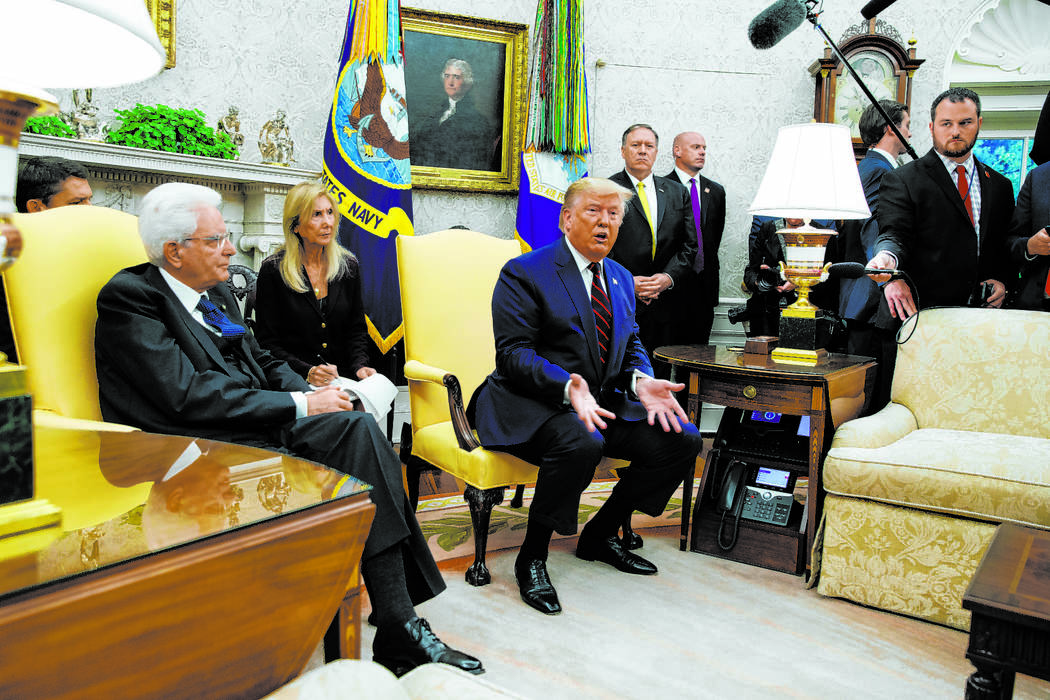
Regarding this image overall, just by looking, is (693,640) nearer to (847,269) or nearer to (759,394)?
(759,394)

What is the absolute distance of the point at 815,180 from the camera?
280 cm

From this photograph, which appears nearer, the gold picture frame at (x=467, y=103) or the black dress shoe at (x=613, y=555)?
the black dress shoe at (x=613, y=555)

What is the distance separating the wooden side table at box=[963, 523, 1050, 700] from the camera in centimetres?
131

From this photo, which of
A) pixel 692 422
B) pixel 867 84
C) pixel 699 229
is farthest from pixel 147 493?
pixel 867 84

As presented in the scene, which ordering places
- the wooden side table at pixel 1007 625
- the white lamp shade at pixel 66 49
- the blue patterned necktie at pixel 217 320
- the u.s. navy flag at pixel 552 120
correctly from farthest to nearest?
1. the u.s. navy flag at pixel 552 120
2. the blue patterned necktie at pixel 217 320
3. the wooden side table at pixel 1007 625
4. the white lamp shade at pixel 66 49

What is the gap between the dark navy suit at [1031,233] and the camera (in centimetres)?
310

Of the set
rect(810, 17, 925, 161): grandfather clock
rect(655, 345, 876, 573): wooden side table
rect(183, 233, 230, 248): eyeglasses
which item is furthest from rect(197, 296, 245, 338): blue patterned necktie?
rect(810, 17, 925, 161): grandfather clock

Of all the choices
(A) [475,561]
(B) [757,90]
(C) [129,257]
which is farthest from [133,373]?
(B) [757,90]

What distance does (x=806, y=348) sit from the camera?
2.93 m

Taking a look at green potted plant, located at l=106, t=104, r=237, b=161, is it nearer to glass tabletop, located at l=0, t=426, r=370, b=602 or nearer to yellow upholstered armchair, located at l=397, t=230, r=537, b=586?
yellow upholstered armchair, located at l=397, t=230, r=537, b=586

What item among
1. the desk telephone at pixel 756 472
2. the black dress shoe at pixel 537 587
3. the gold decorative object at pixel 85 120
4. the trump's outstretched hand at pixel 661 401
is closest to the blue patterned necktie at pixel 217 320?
the black dress shoe at pixel 537 587

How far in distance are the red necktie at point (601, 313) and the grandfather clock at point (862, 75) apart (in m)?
3.13

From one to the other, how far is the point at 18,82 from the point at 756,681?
6.53 feet

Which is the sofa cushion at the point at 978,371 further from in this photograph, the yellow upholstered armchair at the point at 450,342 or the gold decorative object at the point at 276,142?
the gold decorative object at the point at 276,142
